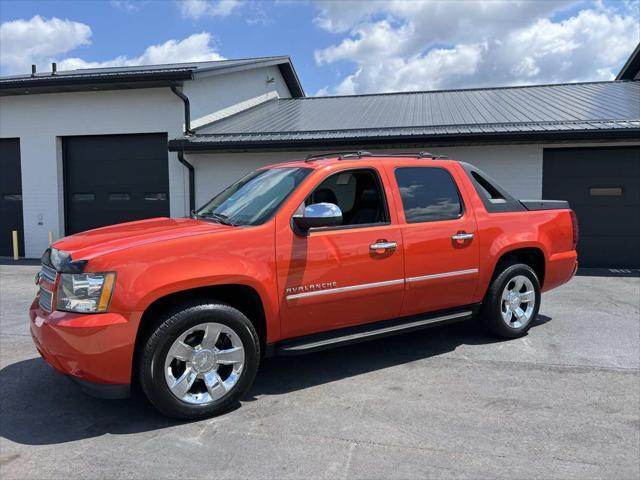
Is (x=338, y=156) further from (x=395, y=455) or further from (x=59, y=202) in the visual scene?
(x=59, y=202)

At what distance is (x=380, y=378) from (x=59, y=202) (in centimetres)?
1114

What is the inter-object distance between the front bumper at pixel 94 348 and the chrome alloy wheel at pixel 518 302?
12.4 feet

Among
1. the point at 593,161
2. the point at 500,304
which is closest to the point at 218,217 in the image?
the point at 500,304

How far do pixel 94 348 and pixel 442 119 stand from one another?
34.2 ft

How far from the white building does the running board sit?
644cm

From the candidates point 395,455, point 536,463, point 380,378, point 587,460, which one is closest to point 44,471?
point 395,455

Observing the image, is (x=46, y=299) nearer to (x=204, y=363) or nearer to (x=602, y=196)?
(x=204, y=363)

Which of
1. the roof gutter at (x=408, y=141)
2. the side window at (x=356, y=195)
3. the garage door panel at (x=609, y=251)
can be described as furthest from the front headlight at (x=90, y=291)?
the garage door panel at (x=609, y=251)

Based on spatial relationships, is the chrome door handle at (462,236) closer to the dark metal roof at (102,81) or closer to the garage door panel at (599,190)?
the garage door panel at (599,190)

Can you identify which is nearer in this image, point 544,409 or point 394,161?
point 544,409

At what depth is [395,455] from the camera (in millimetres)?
3146

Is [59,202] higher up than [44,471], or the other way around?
[59,202]

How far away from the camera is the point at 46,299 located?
3.70 m

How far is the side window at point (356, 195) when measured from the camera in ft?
14.5
